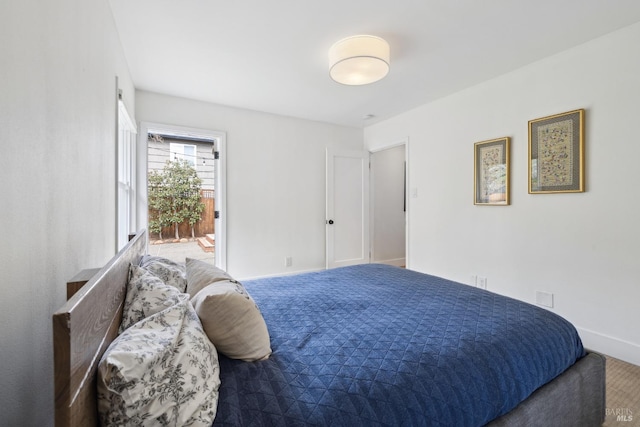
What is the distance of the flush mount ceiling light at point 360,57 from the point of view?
7.24 feet

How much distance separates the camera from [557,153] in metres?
2.51

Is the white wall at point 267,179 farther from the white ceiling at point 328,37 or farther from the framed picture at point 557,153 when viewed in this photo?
the framed picture at point 557,153

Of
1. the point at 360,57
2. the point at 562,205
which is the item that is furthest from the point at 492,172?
the point at 360,57

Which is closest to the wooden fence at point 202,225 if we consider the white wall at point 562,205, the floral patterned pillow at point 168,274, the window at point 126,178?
the window at point 126,178

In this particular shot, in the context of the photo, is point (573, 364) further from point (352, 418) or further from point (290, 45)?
point (290, 45)

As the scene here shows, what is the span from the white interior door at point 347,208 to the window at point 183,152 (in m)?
2.87

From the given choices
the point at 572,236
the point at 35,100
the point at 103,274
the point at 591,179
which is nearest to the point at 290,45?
the point at 35,100

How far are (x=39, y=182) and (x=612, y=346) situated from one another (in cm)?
358

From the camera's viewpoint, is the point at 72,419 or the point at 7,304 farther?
the point at 7,304

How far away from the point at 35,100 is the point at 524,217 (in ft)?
11.2

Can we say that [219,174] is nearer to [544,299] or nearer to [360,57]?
[360,57]

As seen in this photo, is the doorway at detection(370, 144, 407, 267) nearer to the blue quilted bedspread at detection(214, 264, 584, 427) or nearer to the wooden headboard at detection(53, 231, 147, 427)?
the blue quilted bedspread at detection(214, 264, 584, 427)

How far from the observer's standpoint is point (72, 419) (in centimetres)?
52

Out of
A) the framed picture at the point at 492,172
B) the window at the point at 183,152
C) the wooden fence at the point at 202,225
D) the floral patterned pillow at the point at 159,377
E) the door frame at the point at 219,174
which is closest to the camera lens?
the floral patterned pillow at the point at 159,377
